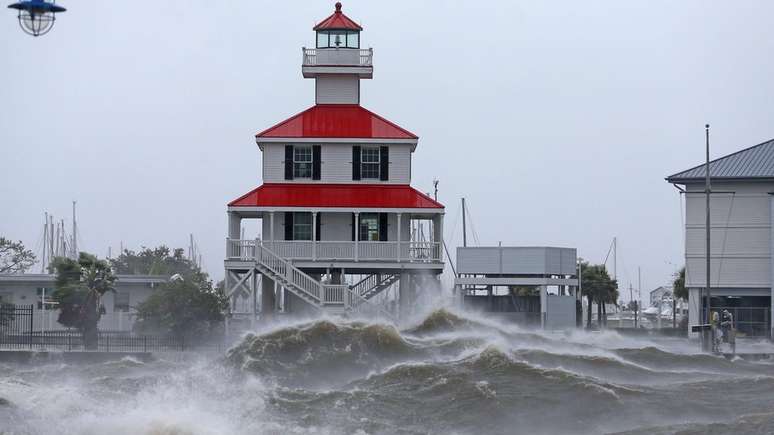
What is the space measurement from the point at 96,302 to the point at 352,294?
12829 mm

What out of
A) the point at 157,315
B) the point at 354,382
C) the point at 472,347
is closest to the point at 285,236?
the point at 157,315

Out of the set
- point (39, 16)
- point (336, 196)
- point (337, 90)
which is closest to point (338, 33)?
point (337, 90)

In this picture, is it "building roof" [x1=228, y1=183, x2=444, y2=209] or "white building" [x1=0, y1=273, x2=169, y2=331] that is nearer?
"building roof" [x1=228, y1=183, x2=444, y2=209]


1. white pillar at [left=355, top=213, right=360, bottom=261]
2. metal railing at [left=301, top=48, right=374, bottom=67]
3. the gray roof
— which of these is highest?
metal railing at [left=301, top=48, right=374, bottom=67]

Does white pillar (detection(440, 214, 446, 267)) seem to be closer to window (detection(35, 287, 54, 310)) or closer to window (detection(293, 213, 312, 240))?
window (detection(293, 213, 312, 240))

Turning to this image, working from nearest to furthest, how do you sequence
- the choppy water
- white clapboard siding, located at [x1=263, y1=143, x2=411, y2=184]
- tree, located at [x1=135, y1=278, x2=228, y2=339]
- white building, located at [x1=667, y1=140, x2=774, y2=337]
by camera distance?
the choppy water → tree, located at [x1=135, y1=278, x2=228, y2=339] → white clapboard siding, located at [x1=263, y1=143, x2=411, y2=184] → white building, located at [x1=667, y1=140, x2=774, y2=337]

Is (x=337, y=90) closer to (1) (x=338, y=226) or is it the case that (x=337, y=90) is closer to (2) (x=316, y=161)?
(2) (x=316, y=161)

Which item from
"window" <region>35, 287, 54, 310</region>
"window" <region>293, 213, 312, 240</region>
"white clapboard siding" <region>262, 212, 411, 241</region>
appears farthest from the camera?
"window" <region>35, 287, 54, 310</region>

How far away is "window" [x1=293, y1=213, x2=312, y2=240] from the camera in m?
54.3

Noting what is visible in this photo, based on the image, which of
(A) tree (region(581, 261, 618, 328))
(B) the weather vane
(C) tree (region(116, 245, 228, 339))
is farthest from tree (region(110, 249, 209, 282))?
(B) the weather vane

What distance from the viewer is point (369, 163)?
55.3m

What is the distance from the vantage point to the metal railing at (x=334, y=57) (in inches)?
2265

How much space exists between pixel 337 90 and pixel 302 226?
→ 7133mm

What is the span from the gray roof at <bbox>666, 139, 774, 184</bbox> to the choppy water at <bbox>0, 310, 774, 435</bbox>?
16.5 m
